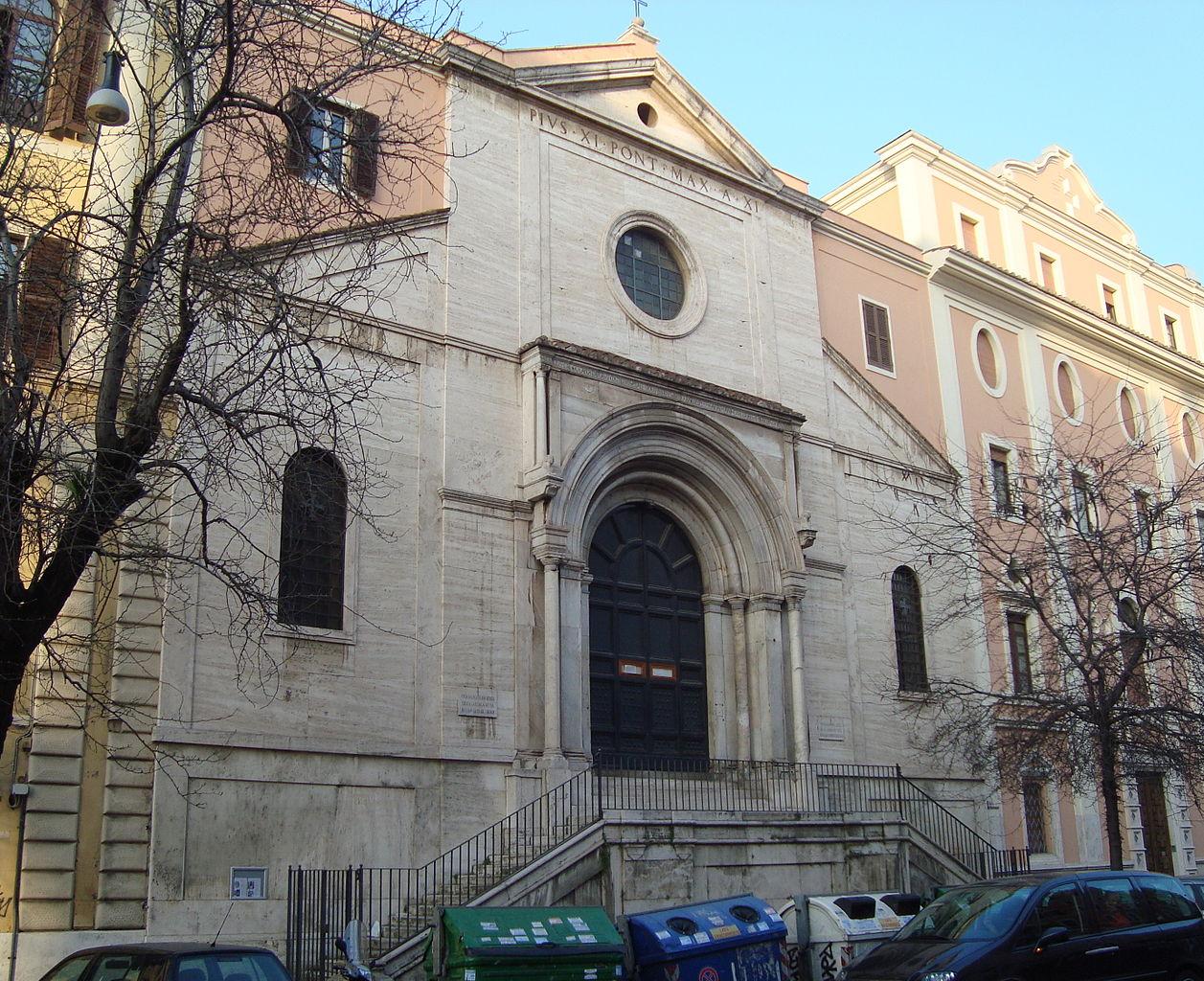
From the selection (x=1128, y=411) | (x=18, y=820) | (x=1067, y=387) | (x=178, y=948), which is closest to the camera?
(x=178, y=948)

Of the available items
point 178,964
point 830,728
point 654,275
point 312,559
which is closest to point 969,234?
point 654,275

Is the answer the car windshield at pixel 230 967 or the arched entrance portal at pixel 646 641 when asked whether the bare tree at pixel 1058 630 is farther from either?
the car windshield at pixel 230 967

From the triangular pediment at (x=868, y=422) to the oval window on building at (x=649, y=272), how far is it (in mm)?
3452

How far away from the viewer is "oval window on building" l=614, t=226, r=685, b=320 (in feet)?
71.8

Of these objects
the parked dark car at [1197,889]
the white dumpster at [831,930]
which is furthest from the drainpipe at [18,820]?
the parked dark car at [1197,889]

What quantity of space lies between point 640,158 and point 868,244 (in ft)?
19.7

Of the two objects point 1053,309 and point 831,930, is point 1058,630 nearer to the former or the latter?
point 831,930

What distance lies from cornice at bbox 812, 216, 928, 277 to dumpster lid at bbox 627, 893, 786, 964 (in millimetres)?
14973

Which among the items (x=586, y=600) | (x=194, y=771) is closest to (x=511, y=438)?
(x=586, y=600)

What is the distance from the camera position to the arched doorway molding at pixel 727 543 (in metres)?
20.0

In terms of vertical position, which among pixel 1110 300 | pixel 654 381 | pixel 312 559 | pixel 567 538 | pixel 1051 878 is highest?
pixel 1110 300

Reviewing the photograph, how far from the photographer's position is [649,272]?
2228 cm

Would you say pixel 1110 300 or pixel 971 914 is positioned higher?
pixel 1110 300

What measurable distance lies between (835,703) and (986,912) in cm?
964
